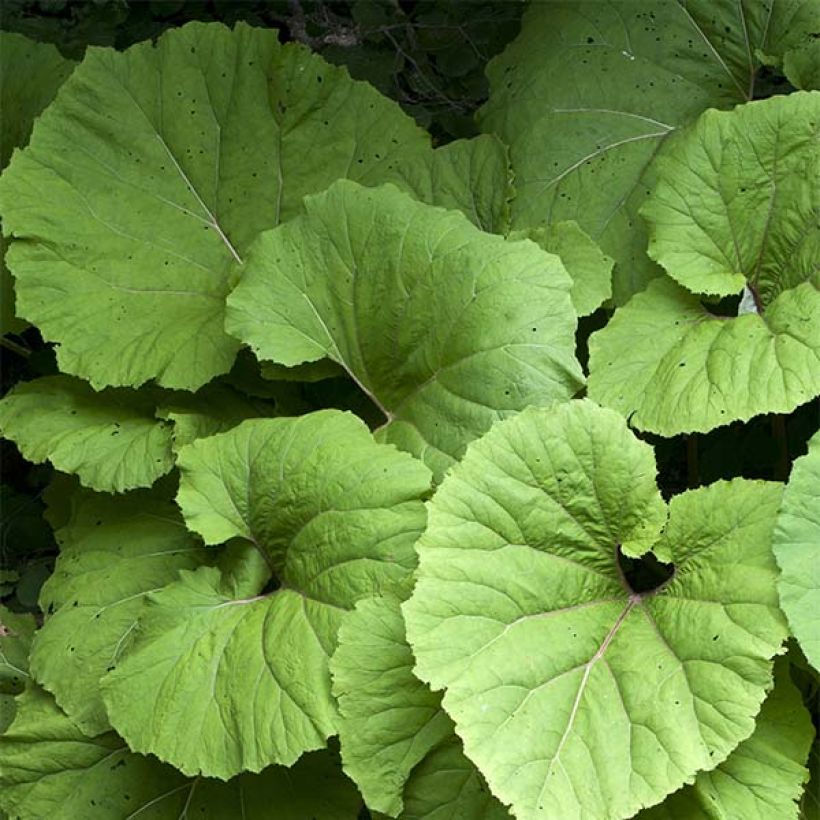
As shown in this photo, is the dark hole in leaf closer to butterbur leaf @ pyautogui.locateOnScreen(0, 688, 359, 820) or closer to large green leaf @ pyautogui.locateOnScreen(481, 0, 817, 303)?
large green leaf @ pyautogui.locateOnScreen(481, 0, 817, 303)

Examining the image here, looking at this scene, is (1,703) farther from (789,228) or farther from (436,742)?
(789,228)

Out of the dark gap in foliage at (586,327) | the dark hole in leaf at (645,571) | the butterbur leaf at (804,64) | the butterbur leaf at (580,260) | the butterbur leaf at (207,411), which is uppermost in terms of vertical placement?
the butterbur leaf at (804,64)

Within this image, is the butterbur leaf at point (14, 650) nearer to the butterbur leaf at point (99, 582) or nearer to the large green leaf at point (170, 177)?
the butterbur leaf at point (99, 582)

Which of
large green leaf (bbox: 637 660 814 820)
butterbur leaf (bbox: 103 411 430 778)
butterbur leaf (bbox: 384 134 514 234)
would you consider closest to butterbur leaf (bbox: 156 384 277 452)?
butterbur leaf (bbox: 103 411 430 778)

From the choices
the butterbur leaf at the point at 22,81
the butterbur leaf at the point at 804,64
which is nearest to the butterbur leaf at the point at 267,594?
the butterbur leaf at the point at 22,81

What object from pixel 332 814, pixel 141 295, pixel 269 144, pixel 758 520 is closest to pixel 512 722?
pixel 758 520

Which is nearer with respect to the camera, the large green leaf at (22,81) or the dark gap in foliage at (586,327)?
the dark gap in foliage at (586,327)
